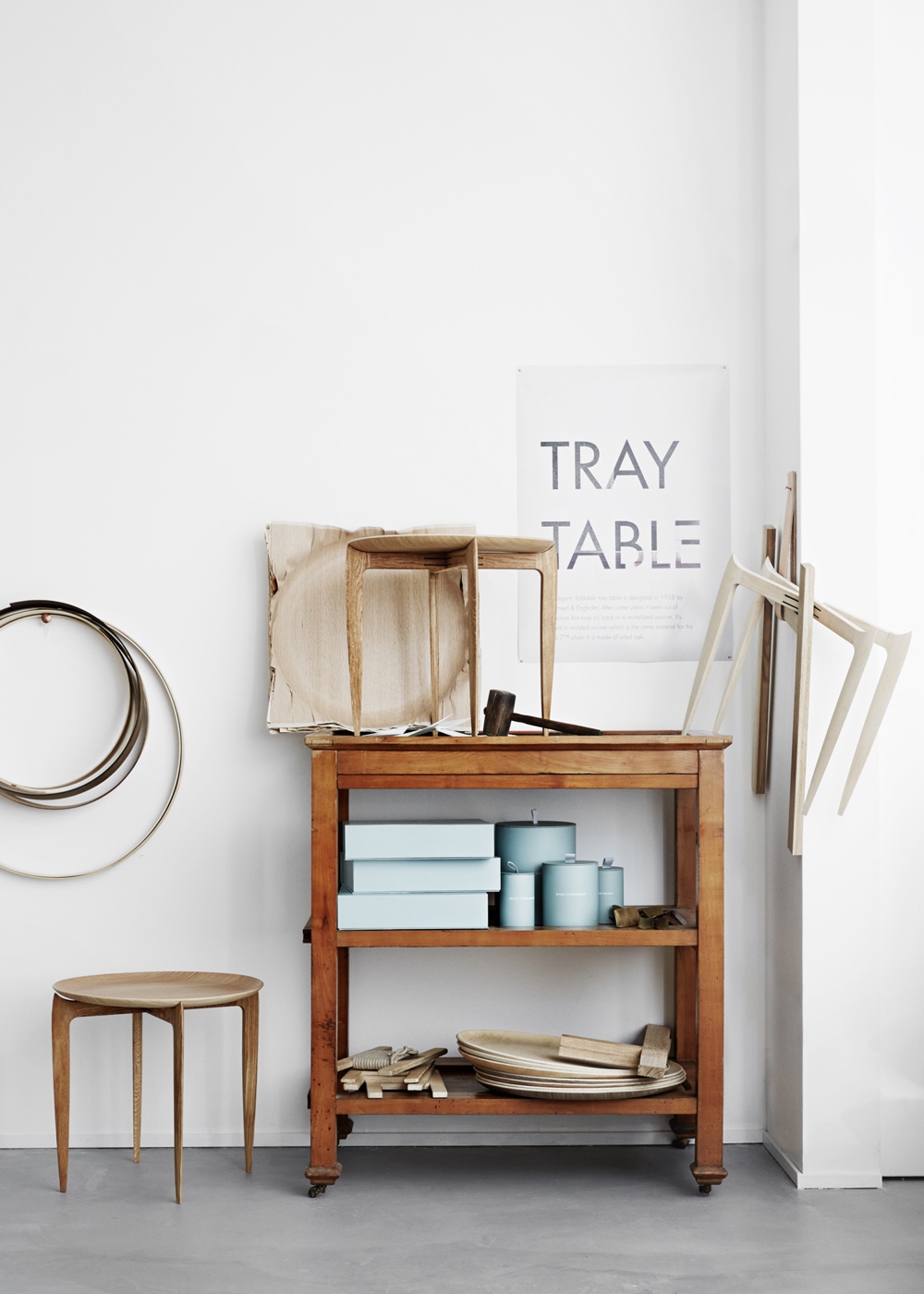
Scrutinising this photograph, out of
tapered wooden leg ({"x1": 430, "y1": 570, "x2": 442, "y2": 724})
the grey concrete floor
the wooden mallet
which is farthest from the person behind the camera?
tapered wooden leg ({"x1": 430, "y1": 570, "x2": 442, "y2": 724})

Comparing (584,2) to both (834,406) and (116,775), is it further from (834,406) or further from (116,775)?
(116,775)

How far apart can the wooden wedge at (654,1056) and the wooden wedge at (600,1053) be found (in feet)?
0.10

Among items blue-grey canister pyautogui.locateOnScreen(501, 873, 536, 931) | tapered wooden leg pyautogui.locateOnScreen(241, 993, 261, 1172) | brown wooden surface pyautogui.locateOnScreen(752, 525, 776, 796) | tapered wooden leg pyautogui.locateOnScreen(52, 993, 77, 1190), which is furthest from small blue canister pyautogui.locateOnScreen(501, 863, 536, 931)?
tapered wooden leg pyautogui.locateOnScreen(52, 993, 77, 1190)

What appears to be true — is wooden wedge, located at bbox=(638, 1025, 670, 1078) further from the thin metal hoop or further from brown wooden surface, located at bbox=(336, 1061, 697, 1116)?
the thin metal hoop

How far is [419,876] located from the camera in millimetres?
2852

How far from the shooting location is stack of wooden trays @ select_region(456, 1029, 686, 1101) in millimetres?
2791

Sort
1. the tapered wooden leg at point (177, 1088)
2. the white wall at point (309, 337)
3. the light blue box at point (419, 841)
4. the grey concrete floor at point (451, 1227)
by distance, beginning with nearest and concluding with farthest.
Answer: the grey concrete floor at point (451, 1227)
the tapered wooden leg at point (177, 1088)
the light blue box at point (419, 841)
the white wall at point (309, 337)

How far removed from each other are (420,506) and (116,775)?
44.8 inches

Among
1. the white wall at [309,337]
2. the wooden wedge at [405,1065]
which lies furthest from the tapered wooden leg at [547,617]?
the wooden wedge at [405,1065]

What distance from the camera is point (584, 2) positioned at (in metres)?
3.37

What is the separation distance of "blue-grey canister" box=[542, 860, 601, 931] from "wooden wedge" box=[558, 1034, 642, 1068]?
12.1 inches

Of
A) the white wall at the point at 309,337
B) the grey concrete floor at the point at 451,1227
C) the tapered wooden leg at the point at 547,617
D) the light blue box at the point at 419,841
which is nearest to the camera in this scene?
the grey concrete floor at the point at 451,1227

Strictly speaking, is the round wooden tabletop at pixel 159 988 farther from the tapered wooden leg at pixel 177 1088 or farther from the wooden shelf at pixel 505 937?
the wooden shelf at pixel 505 937

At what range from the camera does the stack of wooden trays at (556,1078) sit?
9.16 feet
